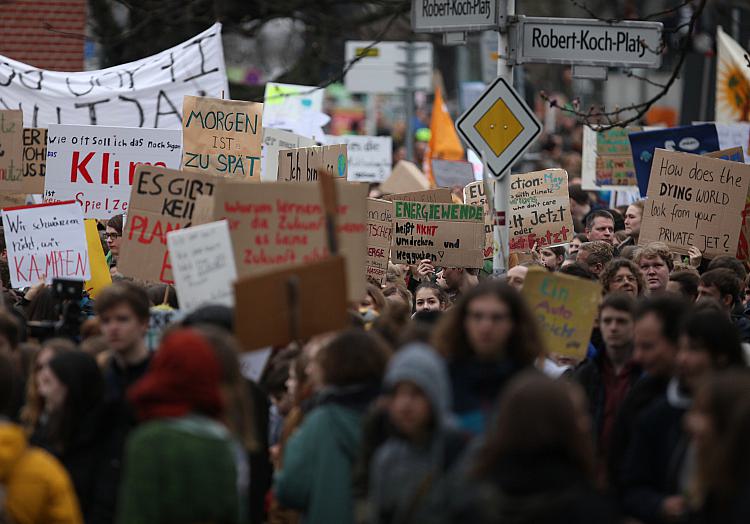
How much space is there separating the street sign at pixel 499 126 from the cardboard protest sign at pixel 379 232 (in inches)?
74.9

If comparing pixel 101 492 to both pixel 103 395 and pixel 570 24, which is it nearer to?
pixel 103 395

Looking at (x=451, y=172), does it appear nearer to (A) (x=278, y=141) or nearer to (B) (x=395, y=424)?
(A) (x=278, y=141)

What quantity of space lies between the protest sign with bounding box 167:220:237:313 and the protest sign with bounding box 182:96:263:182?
444 centimetres

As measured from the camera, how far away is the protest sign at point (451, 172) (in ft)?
51.4

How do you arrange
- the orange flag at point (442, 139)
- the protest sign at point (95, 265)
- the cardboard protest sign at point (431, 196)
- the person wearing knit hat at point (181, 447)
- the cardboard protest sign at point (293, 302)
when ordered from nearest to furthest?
the person wearing knit hat at point (181, 447) → the cardboard protest sign at point (293, 302) → the protest sign at point (95, 265) → the cardboard protest sign at point (431, 196) → the orange flag at point (442, 139)

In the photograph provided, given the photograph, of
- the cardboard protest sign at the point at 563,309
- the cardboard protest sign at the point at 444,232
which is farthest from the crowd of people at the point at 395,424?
the cardboard protest sign at the point at 444,232

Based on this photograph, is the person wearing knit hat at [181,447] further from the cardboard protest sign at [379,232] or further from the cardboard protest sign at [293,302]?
the cardboard protest sign at [379,232]

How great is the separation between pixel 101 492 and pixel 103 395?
354 mm

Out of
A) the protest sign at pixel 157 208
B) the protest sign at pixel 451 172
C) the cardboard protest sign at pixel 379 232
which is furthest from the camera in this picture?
the protest sign at pixel 451 172

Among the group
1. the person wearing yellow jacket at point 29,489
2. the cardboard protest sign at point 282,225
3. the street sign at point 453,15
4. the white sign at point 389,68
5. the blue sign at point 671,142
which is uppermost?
the white sign at point 389,68

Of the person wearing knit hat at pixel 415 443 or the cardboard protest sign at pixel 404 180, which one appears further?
the cardboard protest sign at pixel 404 180

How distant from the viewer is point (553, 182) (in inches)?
461

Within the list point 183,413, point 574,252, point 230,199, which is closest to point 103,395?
point 183,413

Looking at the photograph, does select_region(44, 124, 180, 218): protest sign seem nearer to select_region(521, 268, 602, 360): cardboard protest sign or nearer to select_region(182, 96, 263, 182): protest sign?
select_region(182, 96, 263, 182): protest sign
